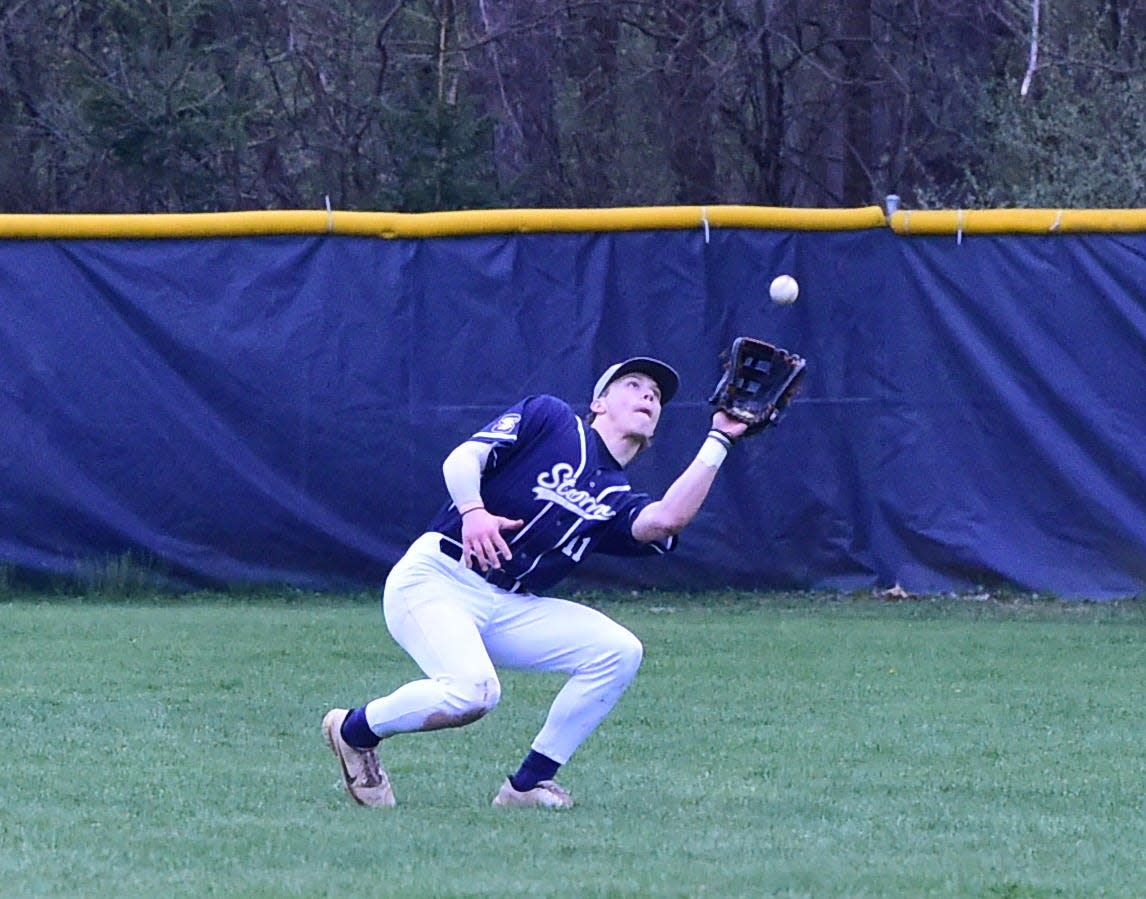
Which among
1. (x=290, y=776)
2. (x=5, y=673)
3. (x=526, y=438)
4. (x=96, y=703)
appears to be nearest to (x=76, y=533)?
(x=5, y=673)

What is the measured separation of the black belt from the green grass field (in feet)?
2.10

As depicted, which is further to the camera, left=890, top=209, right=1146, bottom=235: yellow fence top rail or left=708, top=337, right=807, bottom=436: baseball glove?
left=890, top=209, right=1146, bottom=235: yellow fence top rail

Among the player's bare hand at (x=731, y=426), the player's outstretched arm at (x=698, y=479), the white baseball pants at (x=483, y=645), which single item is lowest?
the white baseball pants at (x=483, y=645)

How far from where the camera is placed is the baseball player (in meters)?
5.56

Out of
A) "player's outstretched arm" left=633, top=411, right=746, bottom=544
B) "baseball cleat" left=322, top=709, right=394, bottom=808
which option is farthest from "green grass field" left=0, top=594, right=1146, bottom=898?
"player's outstretched arm" left=633, top=411, right=746, bottom=544

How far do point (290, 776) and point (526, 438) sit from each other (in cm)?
134

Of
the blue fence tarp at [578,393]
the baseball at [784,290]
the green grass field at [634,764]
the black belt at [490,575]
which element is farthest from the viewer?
the blue fence tarp at [578,393]

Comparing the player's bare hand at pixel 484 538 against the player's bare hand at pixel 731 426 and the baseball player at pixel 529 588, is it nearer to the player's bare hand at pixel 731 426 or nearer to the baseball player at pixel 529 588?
the baseball player at pixel 529 588

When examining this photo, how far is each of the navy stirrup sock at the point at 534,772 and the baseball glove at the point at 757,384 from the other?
1.12m

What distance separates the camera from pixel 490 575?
5.75 metres

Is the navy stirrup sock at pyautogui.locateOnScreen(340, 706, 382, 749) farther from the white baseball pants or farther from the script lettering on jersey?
the script lettering on jersey

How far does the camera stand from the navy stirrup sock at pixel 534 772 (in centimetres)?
565

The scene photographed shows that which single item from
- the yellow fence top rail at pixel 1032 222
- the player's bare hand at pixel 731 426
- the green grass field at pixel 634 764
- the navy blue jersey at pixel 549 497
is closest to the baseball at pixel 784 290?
the yellow fence top rail at pixel 1032 222

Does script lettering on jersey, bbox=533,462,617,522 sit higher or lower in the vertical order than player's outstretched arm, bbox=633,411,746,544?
lower
